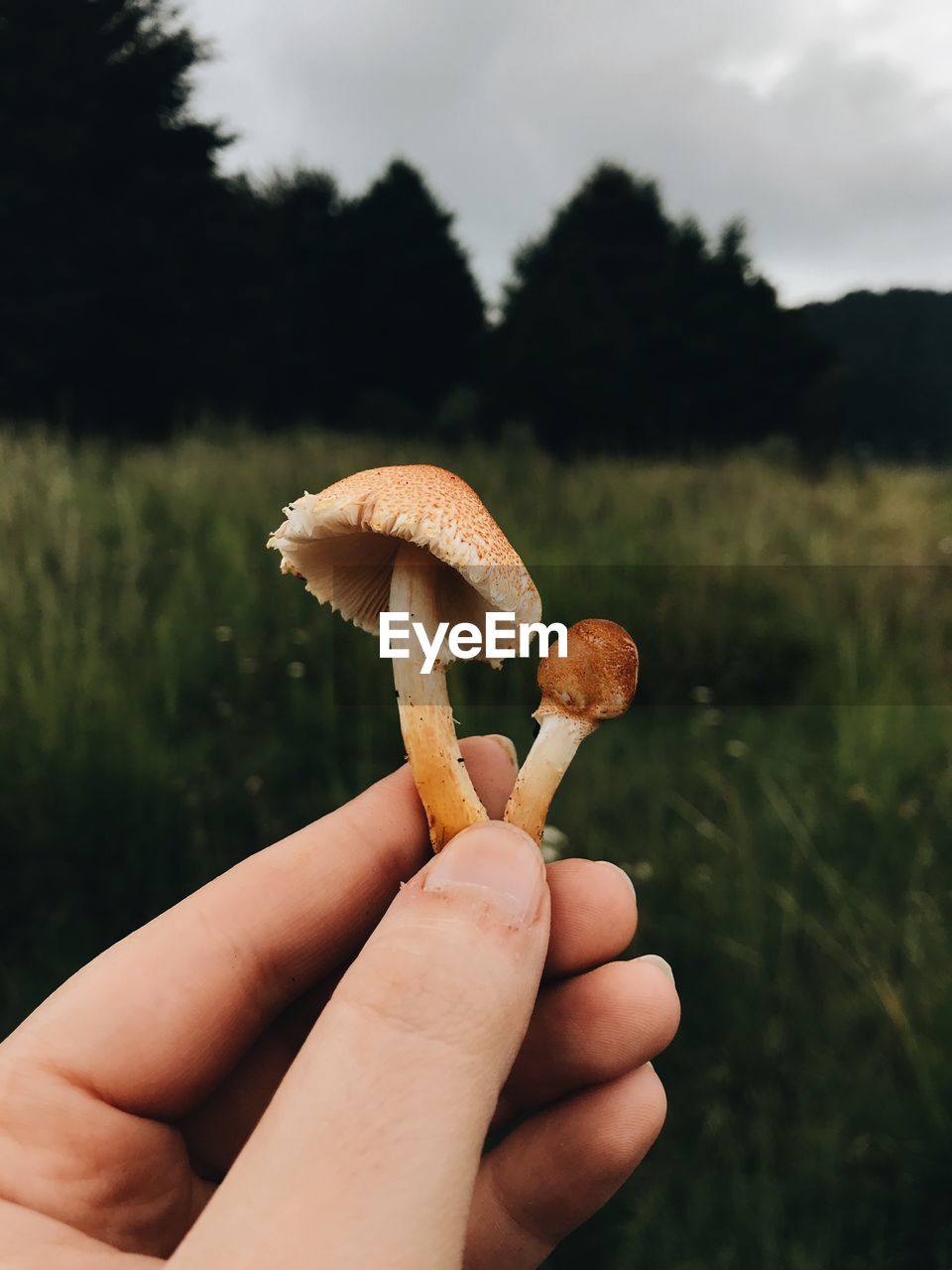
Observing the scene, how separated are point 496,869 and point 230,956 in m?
0.60

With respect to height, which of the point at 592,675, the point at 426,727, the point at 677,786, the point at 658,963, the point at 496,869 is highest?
the point at 592,675

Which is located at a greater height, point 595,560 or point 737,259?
point 737,259

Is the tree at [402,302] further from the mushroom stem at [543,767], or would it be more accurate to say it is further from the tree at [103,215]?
the mushroom stem at [543,767]

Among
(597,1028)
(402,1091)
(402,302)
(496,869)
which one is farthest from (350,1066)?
(402,302)

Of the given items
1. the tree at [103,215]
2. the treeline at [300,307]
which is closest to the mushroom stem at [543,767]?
the treeline at [300,307]

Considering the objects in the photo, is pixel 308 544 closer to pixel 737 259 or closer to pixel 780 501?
pixel 780 501

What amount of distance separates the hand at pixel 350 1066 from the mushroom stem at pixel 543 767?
155 mm

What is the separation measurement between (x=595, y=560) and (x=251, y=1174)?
144 inches

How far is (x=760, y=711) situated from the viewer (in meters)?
4.01

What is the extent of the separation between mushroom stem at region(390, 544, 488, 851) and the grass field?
43.9 inches

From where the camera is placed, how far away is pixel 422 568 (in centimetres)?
168

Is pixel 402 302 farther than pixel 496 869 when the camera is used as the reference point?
Yes

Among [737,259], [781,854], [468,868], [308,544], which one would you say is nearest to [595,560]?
[781,854]

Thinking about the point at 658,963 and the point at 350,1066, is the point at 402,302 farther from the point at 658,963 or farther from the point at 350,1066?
the point at 350,1066
